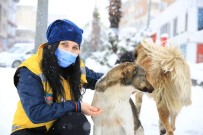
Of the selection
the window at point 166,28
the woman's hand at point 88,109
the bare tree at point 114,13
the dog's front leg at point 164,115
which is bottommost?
the dog's front leg at point 164,115

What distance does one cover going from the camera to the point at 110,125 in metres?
3.69

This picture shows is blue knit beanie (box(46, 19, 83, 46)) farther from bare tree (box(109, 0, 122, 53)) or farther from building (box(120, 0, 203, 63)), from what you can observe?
bare tree (box(109, 0, 122, 53))

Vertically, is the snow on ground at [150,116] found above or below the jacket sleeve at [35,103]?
below

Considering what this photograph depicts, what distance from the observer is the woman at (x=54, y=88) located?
3.12 m

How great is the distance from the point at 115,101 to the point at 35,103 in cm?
93

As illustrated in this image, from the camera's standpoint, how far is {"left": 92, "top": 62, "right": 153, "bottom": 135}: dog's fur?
145 inches

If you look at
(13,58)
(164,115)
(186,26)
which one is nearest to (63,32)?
(164,115)

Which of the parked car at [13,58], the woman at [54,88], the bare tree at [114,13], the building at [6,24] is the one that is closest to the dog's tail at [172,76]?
the woman at [54,88]

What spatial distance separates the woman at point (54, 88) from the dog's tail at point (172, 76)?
1716mm

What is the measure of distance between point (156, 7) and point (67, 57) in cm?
7112

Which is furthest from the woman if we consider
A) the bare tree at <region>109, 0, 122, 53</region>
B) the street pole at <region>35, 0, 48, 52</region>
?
the bare tree at <region>109, 0, 122, 53</region>

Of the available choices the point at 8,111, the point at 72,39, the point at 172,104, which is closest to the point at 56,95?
the point at 72,39

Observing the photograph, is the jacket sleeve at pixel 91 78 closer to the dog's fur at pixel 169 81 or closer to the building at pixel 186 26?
the dog's fur at pixel 169 81

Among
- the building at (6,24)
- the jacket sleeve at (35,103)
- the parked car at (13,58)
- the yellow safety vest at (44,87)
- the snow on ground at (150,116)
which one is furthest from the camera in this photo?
the building at (6,24)
